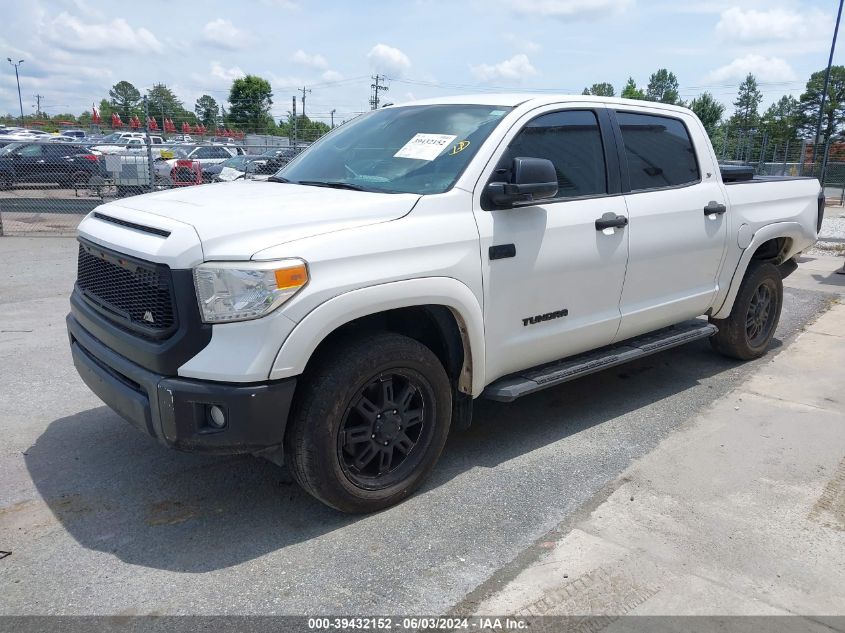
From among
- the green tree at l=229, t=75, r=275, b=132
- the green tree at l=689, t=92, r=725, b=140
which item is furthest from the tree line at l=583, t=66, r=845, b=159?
the green tree at l=229, t=75, r=275, b=132

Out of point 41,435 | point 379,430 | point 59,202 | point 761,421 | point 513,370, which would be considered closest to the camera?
point 379,430

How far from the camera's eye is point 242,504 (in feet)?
11.6

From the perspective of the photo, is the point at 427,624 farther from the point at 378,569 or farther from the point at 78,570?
the point at 78,570

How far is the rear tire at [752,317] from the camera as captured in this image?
5.69 metres

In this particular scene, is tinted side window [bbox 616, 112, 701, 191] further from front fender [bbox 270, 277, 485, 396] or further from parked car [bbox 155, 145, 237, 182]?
parked car [bbox 155, 145, 237, 182]

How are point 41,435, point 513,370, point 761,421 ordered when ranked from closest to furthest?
point 513,370, point 41,435, point 761,421

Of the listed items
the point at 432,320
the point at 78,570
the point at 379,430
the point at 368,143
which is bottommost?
the point at 78,570

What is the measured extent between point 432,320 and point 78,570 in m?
1.93

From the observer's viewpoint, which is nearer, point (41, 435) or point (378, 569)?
point (378, 569)

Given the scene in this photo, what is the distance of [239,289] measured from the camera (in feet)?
9.43

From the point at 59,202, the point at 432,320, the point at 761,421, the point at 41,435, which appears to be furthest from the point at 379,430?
the point at 59,202

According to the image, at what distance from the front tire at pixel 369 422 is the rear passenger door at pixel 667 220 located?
1664 millimetres

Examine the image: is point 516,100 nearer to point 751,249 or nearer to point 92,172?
point 751,249

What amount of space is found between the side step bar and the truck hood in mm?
1169
